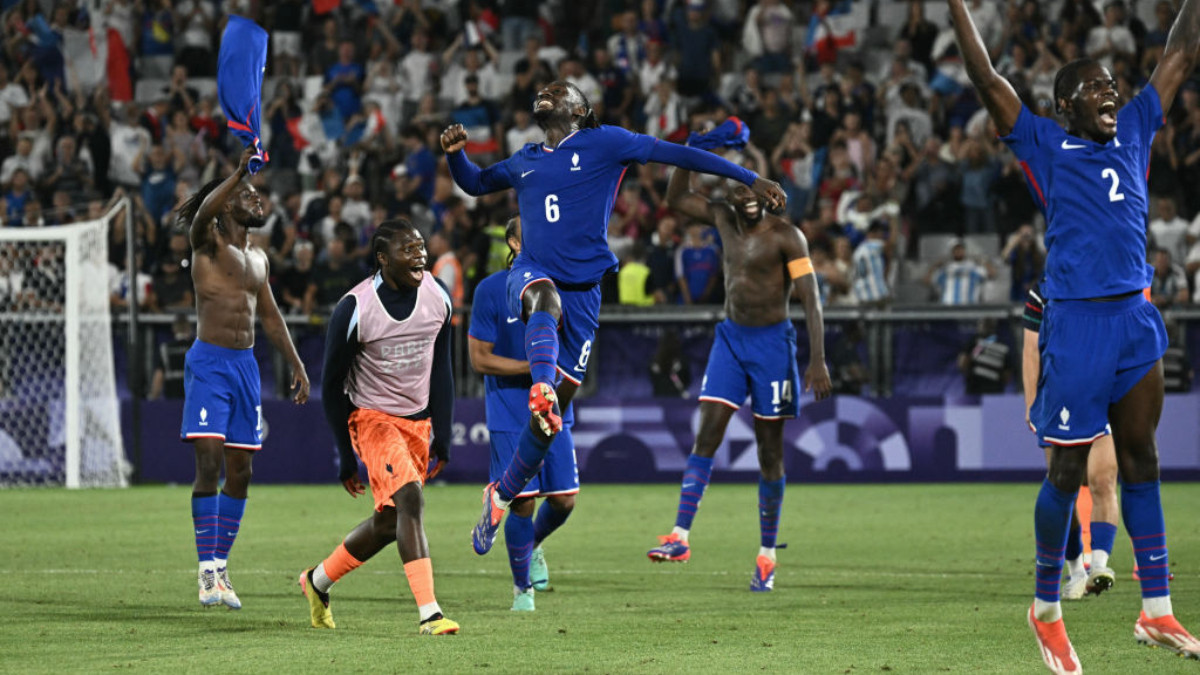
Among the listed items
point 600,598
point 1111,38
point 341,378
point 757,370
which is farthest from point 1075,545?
point 1111,38

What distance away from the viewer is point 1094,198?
21.9 feet

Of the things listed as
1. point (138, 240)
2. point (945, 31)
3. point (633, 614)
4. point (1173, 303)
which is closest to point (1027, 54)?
point (945, 31)

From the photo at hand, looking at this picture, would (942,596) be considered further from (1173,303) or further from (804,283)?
(1173,303)

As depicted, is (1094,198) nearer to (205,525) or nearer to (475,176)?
(475,176)

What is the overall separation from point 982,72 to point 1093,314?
1092 mm

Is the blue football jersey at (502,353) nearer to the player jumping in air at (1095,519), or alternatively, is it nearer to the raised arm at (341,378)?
the raised arm at (341,378)

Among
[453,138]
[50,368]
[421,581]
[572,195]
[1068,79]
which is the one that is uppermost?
[1068,79]

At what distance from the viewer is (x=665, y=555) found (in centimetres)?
1052

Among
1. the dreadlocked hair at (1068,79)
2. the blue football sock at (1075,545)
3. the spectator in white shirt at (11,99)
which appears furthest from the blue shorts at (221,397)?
the spectator in white shirt at (11,99)

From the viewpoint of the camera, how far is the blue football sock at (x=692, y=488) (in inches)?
431

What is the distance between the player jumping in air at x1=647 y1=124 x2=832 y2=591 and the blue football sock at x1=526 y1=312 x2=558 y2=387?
2653mm

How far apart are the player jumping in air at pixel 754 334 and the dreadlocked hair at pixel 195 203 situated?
121 inches

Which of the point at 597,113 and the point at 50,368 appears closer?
the point at 50,368

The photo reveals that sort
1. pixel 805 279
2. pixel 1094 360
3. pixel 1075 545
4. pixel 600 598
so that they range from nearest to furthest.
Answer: pixel 1094 360 < pixel 1075 545 < pixel 600 598 < pixel 805 279
